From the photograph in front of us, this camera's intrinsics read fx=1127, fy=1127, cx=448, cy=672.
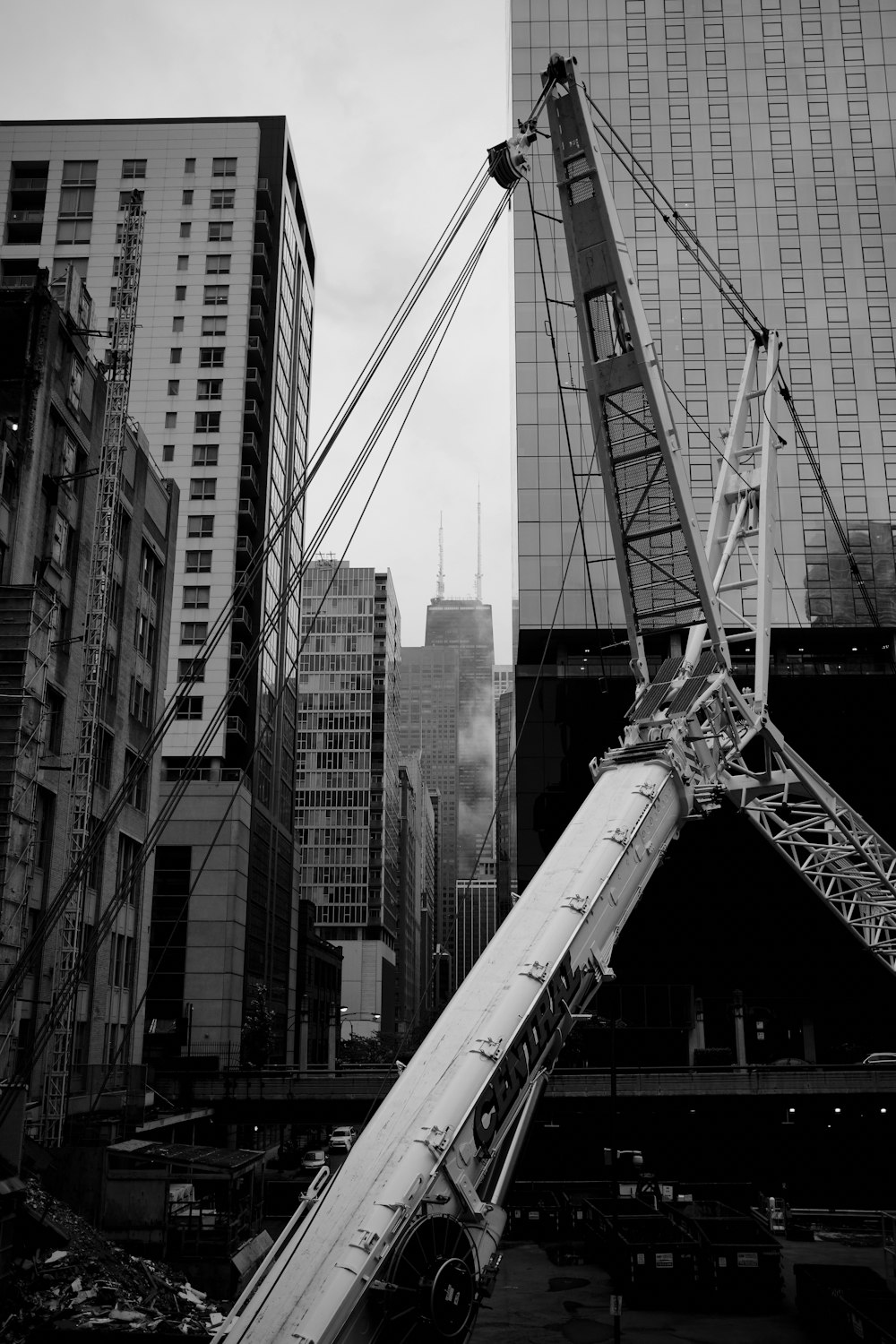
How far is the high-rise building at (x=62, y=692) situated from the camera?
32.0 m

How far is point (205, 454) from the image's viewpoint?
82.9 m

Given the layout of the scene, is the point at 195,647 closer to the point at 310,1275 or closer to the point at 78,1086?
the point at 78,1086

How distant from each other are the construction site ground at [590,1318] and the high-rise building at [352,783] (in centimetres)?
11073

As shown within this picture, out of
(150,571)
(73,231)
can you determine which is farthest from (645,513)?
(73,231)

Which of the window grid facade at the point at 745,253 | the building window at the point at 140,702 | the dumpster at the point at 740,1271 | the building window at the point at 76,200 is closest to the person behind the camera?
the dumpster at the point at 740,1271

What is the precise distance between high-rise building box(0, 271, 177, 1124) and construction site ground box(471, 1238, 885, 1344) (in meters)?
12.6

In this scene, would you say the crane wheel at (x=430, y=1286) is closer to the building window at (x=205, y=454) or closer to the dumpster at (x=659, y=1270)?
the dumpster at (x=659, y=1270)

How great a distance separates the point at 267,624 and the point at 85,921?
3372 centimetres

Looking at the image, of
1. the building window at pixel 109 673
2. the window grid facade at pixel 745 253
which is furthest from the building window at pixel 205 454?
the building window at pixel 109 673

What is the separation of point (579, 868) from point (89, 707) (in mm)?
31807

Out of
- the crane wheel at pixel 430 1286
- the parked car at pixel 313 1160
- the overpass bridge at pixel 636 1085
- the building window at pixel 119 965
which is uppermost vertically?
the building window at pixel 119 965

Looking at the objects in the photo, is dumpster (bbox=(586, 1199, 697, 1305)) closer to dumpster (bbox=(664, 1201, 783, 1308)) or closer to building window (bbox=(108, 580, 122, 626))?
dumpster (bbox=(664, 1201, 783, 1308))

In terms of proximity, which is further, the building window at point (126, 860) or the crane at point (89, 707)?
the building window at point (126, 860)

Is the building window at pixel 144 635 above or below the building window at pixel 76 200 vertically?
below
